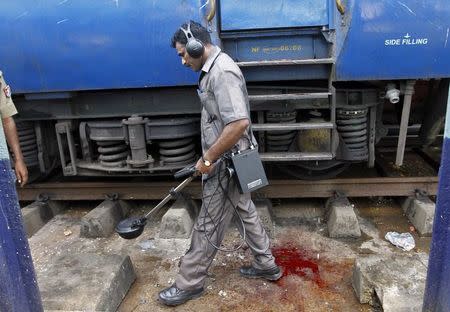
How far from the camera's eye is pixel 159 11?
309 cm

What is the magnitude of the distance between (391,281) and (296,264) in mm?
770

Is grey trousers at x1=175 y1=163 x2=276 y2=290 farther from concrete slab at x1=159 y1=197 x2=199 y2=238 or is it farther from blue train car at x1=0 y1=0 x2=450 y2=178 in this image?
concrete slab at x1=159 y1=197 x2=199 y2=238

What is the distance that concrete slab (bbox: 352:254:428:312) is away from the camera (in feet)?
7.87

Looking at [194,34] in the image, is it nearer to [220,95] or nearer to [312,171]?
[220,95]

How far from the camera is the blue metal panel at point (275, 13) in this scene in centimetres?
Result: 312

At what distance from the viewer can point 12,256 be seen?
1981 mm

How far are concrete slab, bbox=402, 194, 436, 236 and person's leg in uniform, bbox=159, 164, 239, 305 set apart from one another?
169 cm

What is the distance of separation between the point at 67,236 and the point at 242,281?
1717 millimetres

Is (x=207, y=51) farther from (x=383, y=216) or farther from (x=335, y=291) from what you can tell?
(x=383, y=216)

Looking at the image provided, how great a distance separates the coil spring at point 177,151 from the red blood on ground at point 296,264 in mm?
1061

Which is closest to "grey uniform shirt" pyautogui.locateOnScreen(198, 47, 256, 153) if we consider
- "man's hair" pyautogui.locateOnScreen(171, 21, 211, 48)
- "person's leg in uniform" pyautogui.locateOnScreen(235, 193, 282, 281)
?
"man's hair" pyautogui.locateOnScreen(171, 21, 211, 48)

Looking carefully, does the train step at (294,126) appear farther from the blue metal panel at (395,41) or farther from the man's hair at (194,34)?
the man's hair at (194,34)

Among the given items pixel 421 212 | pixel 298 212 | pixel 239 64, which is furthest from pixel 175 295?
pixel 421 212

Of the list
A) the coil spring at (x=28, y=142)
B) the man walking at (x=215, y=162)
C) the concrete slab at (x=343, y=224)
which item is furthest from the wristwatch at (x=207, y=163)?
the coil spring at (x=28, y=142)
